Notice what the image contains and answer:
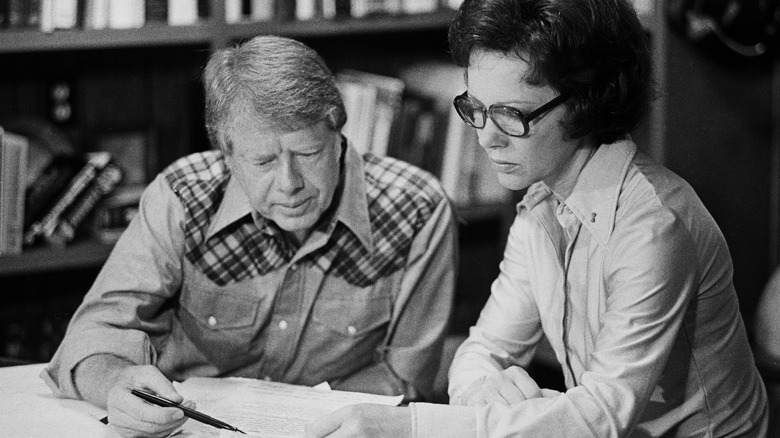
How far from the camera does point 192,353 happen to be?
1.80 meters

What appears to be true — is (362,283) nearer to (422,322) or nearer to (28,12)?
(422,322)

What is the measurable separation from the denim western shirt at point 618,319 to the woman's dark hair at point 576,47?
0.08m

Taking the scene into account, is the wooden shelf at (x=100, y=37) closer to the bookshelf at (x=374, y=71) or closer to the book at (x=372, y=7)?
the bookshelf at (x=374, y=71)

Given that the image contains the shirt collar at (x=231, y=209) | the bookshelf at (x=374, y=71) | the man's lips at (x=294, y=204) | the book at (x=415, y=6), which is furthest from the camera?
the book at (x=415, y=6)

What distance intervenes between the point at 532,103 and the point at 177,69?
165 centimetres

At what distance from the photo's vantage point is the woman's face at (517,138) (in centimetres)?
129

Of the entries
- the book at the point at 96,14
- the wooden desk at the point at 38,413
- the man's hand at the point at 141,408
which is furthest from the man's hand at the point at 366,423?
the book at the point at 96,14

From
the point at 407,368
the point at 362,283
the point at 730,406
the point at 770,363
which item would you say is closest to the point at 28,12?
the point at 362,283

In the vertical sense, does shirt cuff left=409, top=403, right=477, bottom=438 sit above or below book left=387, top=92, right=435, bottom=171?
above

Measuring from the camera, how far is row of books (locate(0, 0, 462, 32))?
224 cm

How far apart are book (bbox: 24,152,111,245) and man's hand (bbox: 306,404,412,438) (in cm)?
135

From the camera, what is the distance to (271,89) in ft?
5.12

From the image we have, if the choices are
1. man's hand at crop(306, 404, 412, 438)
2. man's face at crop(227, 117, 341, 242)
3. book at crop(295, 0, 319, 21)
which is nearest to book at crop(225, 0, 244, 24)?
book at crop(295, 0, 319, 21)

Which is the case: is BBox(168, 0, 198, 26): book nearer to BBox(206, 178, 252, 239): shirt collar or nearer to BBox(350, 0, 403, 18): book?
BBox(350, 0, 403, 18): book
